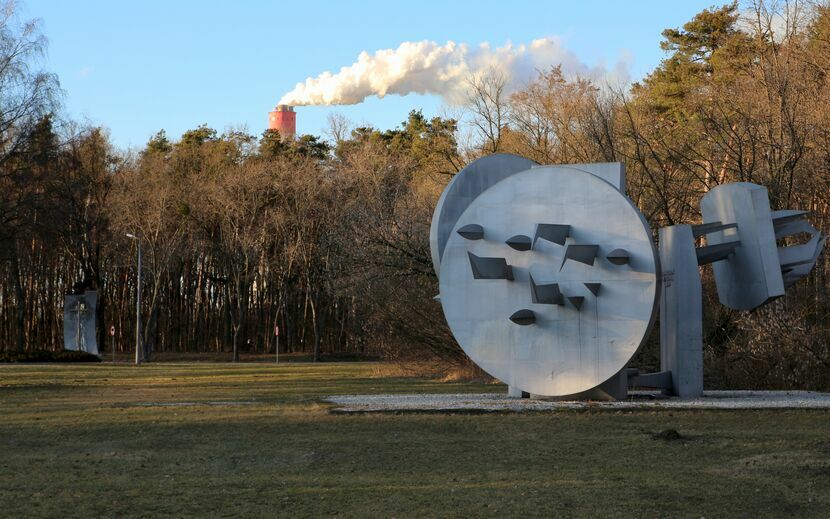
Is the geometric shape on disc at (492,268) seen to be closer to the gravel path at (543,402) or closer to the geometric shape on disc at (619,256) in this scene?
the geometric shape on disc at (619,256)

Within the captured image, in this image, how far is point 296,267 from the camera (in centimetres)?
6384

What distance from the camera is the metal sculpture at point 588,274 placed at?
19.1m

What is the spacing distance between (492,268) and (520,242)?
683 millimetres

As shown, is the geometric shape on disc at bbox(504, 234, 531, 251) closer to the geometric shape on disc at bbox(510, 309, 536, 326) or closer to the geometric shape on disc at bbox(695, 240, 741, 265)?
the geometric shape on disc at bbox(510, 309, 536, 326)

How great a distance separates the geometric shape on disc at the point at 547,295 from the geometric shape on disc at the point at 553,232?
738 millimetres

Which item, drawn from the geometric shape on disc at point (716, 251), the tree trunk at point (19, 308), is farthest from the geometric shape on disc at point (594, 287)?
the tree trunk at point (19, 308)

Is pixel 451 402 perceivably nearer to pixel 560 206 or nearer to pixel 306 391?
pixel 560 206

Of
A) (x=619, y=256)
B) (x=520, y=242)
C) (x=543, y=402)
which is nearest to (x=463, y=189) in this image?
(x=520, y=242)

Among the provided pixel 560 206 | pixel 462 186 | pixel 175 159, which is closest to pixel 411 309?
pixel 462 186

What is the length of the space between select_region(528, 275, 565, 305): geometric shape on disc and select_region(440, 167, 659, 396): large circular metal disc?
0.16m

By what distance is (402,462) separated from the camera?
41.6 feet

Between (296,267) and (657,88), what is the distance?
23419mm

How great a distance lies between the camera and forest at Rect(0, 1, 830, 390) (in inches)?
1185

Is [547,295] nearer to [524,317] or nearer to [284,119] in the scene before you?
[524,317]
